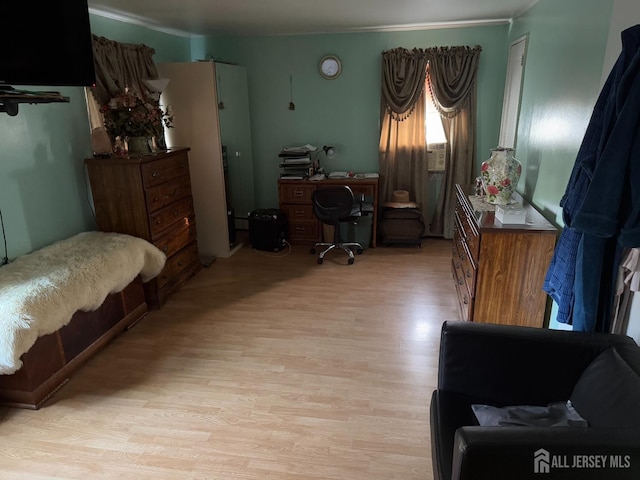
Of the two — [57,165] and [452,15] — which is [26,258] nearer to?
[57,165]

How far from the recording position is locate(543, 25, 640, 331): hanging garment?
148 cm

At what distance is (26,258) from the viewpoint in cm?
274

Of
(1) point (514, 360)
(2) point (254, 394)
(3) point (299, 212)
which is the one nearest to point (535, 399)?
(1) point (514, 360)

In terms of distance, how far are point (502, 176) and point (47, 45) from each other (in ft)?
9.46

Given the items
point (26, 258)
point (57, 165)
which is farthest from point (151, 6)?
point (26, 258)

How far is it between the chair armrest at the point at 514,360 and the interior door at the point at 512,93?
2.69 m

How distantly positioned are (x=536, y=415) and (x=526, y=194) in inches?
85.6

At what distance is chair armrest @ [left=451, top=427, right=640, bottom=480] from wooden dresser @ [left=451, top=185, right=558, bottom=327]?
145 cm

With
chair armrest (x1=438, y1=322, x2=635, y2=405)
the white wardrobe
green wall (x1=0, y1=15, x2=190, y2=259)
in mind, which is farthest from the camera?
the white wardrobe

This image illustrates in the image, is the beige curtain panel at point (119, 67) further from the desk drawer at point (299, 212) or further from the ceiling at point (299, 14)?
the desk drawer at point (299, 212)

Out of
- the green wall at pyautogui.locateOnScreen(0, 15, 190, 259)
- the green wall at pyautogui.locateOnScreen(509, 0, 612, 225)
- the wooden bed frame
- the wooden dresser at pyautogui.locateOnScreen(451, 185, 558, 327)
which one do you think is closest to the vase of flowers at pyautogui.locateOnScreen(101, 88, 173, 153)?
the green wall at pyautogui.locateOnScreen(0, 15, 190, 259)

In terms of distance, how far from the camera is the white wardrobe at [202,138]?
13.5 feet

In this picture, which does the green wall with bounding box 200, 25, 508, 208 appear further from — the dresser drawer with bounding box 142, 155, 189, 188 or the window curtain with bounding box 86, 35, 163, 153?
the dresser drawer with bounding box 142, 155, 189, 188

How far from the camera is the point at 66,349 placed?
254 centimetres
